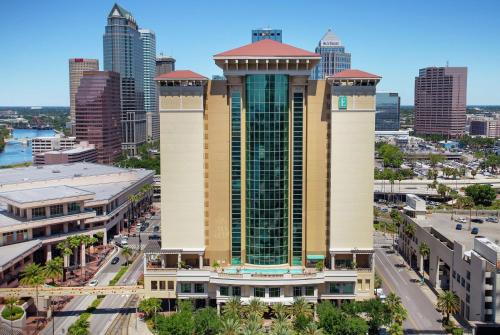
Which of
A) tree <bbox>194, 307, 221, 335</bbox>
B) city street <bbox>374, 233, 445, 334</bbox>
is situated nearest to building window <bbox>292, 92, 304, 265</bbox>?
city street <bbox>374, 233, 445, 334</bbox>

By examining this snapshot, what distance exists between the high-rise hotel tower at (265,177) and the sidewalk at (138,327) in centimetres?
716

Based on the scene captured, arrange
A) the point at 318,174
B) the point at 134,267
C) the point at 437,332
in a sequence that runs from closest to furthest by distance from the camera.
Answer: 1. the point at 437,332
2. the point at 318,174
3. the point at 134,267

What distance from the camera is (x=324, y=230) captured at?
10844 centimetres

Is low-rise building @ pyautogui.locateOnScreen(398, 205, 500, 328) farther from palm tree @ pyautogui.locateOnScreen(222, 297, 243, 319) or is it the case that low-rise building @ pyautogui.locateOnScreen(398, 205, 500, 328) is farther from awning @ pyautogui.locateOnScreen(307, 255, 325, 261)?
palm tree @ pyautogui.locateOnScreen(222, 297, 243, 319)

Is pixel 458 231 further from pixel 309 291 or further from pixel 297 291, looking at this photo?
pixel 297 291

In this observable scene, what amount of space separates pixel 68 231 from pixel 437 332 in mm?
91143

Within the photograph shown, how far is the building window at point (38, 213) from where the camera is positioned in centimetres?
12812

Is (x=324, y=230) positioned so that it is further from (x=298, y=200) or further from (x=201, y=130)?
(x=201, y=130)

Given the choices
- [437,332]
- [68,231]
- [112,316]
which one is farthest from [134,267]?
[437,332]

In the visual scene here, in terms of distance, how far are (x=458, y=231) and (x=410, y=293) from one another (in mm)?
24311

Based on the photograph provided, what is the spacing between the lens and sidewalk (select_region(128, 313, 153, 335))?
95.5 m

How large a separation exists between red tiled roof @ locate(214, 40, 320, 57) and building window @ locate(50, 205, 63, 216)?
60842 millimetres

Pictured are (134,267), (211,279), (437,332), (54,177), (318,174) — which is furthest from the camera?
(54,177)

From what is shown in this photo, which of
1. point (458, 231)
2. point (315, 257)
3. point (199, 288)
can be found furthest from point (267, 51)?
point (458, 231)
